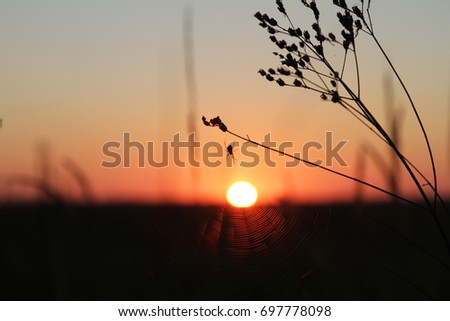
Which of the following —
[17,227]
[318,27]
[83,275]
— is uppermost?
[318,27]

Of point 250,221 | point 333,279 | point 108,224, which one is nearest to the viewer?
point 333,279

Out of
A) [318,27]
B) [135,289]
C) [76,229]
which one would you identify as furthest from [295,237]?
[318,27]

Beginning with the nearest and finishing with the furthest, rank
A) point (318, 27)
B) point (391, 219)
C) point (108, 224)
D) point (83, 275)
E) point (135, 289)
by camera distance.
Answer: point (318, 27), point (83, 275), point (391, 219), point (135, 289), point (108, 224)

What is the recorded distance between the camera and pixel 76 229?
274 cm

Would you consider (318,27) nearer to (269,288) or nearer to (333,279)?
(269,288)

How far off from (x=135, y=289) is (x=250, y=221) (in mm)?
1051

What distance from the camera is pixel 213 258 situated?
3.99 meters

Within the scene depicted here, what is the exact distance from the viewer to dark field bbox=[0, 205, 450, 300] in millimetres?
3316

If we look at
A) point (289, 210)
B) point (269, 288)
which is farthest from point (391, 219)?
point (269, 288)

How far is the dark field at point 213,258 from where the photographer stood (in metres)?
3.32

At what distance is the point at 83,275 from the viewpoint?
3.18 m

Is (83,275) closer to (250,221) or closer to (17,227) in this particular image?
(17,227)
